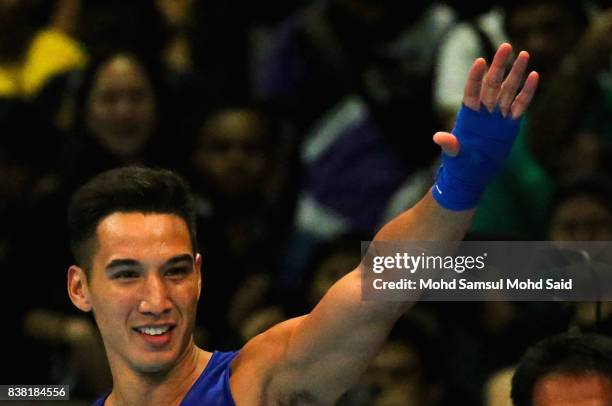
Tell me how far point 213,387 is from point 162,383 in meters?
0.16

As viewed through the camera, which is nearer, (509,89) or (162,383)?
(509,89)

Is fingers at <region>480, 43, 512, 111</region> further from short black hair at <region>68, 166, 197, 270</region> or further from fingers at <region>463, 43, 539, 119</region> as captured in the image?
short black hair at <region>68, 166, 197, 270</region>

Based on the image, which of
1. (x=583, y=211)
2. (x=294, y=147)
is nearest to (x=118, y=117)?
(x=294, y=147)

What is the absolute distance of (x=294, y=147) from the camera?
21.8ft

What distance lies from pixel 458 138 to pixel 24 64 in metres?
4.11

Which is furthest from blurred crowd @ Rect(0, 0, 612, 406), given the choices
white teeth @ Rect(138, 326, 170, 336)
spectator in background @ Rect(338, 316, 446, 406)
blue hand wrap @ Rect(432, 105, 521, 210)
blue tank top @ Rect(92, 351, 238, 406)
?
blue hand wrap @ Rect(432, 105, 521, 210)

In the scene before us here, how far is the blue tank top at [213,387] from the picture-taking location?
407 centimetres

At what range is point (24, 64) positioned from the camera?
7.23 meters

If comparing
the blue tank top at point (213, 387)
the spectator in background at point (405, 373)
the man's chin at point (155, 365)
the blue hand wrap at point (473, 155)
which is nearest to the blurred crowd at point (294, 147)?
the spectator in background at point (405, 373)

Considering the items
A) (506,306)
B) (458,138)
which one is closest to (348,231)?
(506,306)

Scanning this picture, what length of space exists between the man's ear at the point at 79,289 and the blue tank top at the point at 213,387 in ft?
1.30

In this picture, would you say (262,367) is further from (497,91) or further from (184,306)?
(497,91)

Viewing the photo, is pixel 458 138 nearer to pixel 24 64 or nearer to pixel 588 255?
pixel 588 255

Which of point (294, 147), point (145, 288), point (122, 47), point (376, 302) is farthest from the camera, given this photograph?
point (122, 47)
